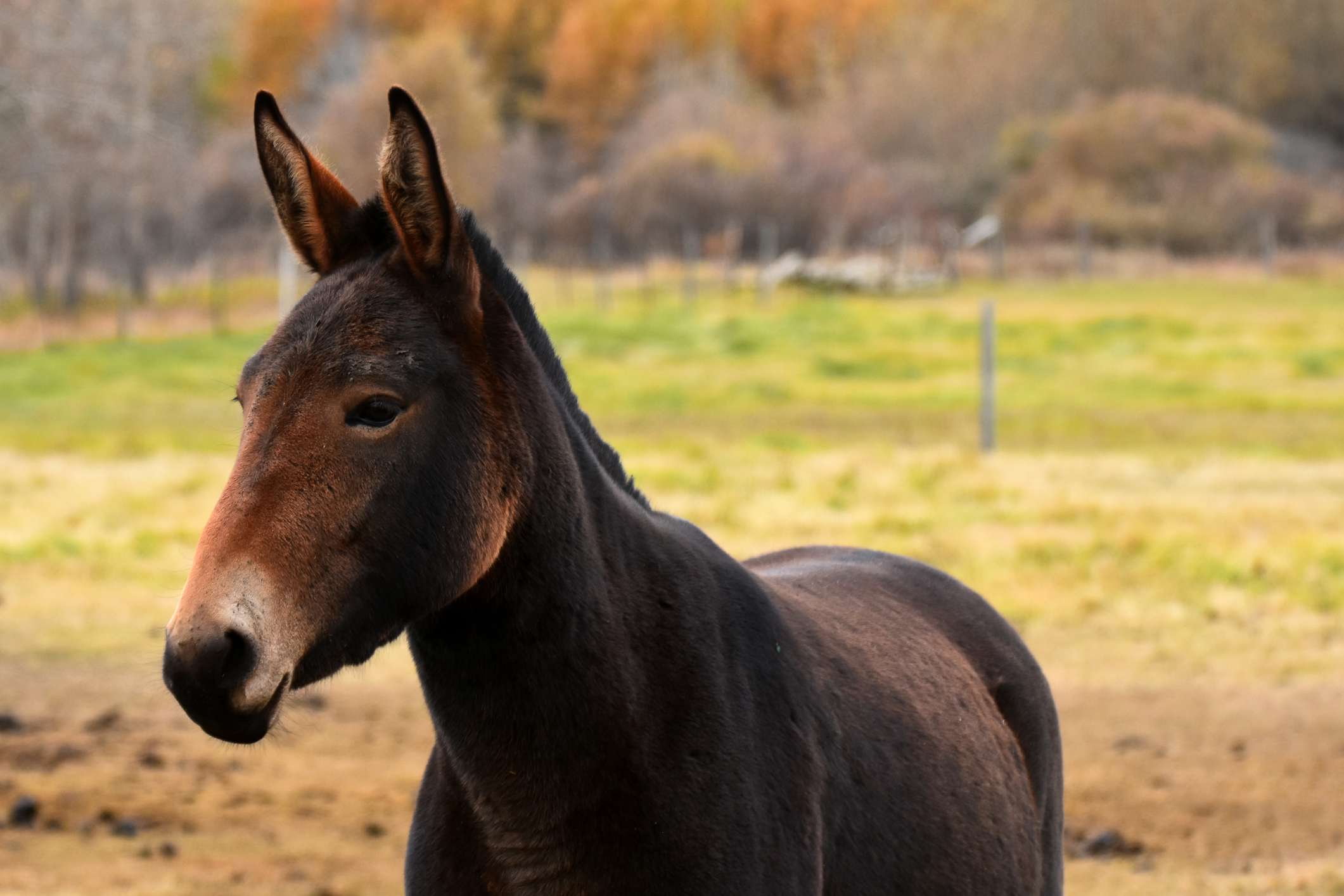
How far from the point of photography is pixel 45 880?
6188 millimetres

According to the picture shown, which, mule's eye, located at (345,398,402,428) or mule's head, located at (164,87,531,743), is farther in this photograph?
mule's eye, located at (345,398,402,428)

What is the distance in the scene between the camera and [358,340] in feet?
8.72

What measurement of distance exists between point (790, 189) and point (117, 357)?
29807 mm

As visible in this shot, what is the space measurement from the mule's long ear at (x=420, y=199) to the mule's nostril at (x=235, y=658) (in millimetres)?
716

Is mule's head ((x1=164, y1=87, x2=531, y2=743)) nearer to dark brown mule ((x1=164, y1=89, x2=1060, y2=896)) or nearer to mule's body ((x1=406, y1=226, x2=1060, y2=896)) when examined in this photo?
dark brown mule ((x1=164, y1=89, x2=1060, y2=896))

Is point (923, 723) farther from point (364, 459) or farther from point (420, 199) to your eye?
point (420, 199)

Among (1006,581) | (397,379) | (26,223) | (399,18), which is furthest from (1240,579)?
(399,18)

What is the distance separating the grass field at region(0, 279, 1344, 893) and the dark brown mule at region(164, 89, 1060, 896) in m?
3.57

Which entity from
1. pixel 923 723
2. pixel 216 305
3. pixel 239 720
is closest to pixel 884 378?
pixel 216 305

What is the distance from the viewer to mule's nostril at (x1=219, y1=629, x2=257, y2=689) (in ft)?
7.70

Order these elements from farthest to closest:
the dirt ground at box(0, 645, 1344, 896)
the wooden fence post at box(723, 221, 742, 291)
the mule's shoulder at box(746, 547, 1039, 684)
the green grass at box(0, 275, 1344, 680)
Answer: the wooden fence post at box(723, 221, 742, 291)
the green grass at box(0, 275, 1344, 680)
the dirt ground at box(0, 645, 1344, 896)
the mule's shoulder at box(746, 547, 1039, 684)

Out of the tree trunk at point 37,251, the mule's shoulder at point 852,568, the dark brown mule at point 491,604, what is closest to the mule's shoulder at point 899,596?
the mule's shoulder at point 852,568

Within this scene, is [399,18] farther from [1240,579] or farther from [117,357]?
[1240,579]

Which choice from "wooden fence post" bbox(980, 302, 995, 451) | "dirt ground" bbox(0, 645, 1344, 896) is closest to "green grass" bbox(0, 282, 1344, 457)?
"wooden fence post" bbox(980, 302, 995, 451)
